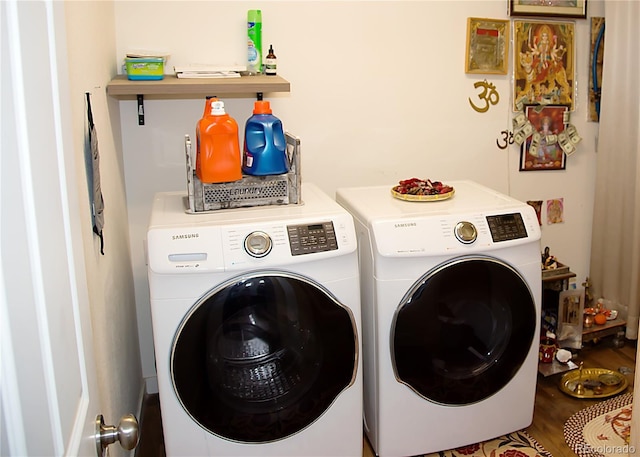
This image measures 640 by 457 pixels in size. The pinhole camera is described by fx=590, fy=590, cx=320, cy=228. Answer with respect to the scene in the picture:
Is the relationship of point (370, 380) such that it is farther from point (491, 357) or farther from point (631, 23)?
point (631, 23)

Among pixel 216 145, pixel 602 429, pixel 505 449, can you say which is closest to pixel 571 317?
pixel 602 429

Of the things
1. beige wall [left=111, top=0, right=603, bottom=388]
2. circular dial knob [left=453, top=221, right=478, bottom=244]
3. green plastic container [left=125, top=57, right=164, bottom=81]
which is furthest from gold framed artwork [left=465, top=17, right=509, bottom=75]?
green plastic container [left=125, top=57, right=164, bottom=81]

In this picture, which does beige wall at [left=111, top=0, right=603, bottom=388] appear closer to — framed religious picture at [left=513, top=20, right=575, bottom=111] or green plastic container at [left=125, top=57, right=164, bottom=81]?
framed religious picture at [left=513, top=20, right=575, bottom=111]

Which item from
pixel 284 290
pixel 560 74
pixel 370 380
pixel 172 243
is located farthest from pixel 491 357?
pixel 560 74

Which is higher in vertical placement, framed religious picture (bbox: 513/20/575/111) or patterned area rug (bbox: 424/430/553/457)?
framed religious picture (bbox: 513/20/575/111)

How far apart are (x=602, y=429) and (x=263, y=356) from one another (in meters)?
1.37

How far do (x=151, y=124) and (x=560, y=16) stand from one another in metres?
1.88

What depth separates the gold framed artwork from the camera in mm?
2617

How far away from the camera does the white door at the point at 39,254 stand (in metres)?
0.55

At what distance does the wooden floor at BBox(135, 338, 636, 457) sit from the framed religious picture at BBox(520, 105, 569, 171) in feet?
3.00

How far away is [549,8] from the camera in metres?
2.65

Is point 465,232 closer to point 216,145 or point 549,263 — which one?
point 216,145

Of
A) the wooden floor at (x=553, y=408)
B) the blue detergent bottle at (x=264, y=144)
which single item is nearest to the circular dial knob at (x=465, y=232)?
the blue detergent bottle at (x=264, y=144)

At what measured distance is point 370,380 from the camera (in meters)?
2.09
